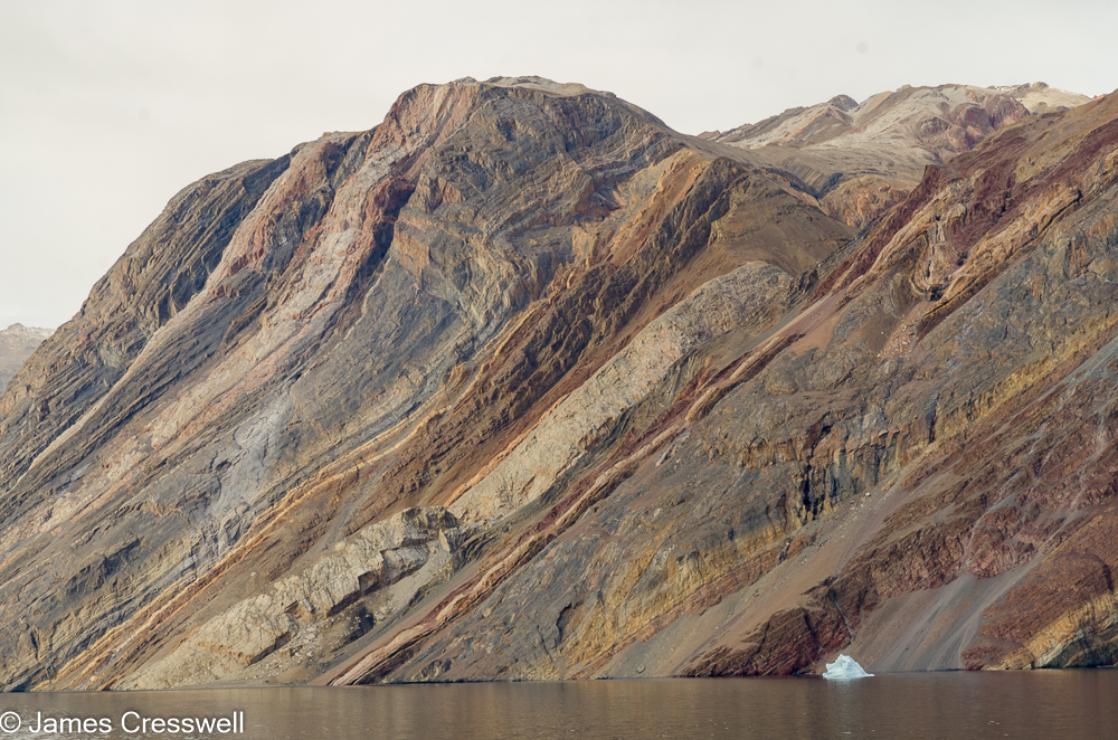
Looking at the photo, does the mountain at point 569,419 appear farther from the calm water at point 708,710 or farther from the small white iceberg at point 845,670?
the calm water at point 708,710

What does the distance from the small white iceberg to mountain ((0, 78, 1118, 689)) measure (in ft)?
6.89

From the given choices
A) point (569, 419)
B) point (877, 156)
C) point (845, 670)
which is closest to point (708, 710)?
point (845, 670)

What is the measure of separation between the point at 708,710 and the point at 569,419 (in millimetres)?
53184

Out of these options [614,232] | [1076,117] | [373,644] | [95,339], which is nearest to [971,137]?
[614,232]

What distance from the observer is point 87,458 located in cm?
14800

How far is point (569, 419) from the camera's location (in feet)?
368

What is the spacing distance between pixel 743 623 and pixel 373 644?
2997cm

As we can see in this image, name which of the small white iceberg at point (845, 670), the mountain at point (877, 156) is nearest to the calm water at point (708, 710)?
the small white iceberg at point (845, 670)

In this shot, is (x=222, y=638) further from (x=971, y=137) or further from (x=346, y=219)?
(x=971, y=137)

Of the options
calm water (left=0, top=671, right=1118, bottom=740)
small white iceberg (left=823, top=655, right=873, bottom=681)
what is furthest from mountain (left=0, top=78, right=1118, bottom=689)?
calm water (left=0, top=671, right=1118, bottom=740)

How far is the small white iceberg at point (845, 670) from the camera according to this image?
74500 mm

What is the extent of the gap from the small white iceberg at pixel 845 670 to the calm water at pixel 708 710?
167 centimetres

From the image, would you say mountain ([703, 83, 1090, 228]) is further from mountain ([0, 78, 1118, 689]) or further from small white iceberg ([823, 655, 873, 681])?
small white iceberg ([823, 655, 873, 681])

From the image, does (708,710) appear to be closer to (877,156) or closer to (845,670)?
(845,670)
